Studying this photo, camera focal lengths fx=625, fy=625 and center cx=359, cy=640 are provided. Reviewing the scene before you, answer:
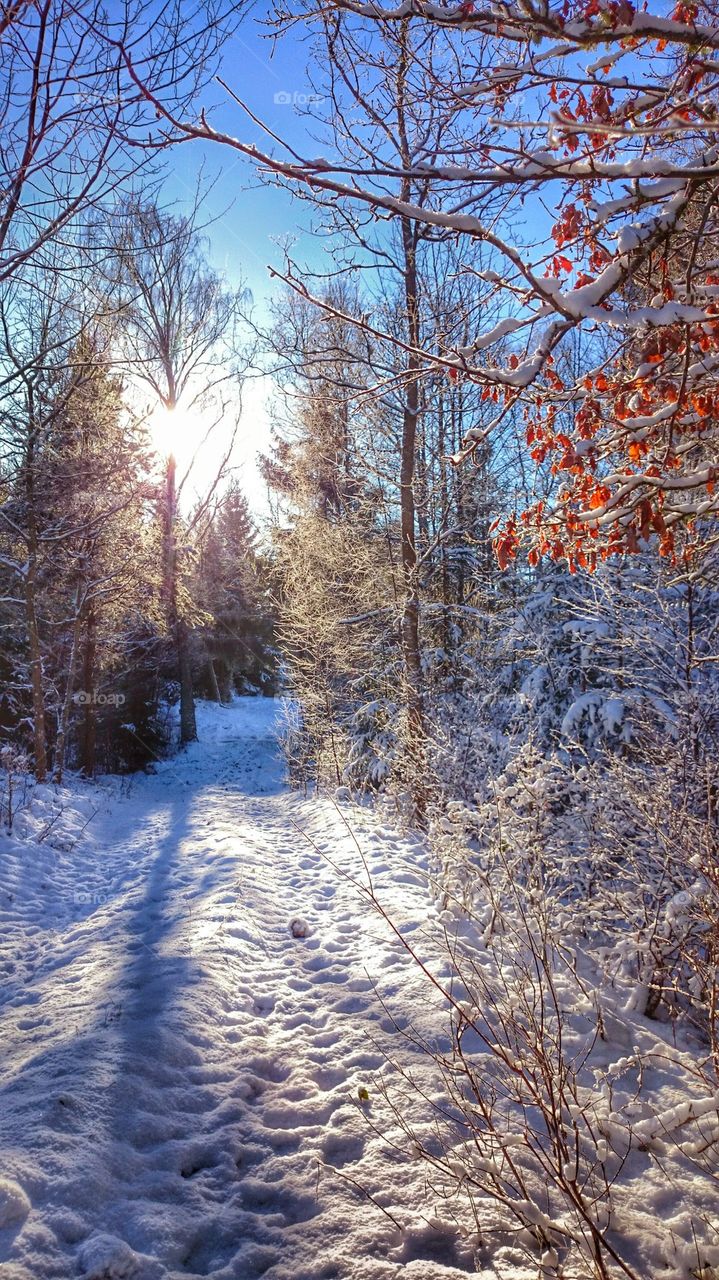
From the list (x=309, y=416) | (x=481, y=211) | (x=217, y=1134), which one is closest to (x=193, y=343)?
(x=309, y=416)

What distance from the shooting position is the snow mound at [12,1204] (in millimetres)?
2264

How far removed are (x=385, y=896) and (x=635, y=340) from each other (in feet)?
15.7

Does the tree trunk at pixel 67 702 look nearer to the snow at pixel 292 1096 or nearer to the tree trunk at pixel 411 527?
the snow at pixel 292 1096

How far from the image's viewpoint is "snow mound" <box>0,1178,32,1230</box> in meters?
2.26

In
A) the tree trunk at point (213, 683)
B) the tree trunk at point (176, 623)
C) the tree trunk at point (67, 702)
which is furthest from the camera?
the tree trunk at point (213, 683)

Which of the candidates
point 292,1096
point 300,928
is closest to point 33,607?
point 300,928

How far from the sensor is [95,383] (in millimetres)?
12812

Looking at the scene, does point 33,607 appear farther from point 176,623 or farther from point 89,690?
point 176,623

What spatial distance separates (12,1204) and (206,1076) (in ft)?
3.90

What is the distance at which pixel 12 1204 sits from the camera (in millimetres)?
2289

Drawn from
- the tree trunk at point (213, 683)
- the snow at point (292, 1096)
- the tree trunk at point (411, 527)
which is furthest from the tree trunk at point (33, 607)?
the tree trunk at point (213, 683)

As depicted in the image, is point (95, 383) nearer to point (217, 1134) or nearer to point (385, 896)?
point (385, 896)

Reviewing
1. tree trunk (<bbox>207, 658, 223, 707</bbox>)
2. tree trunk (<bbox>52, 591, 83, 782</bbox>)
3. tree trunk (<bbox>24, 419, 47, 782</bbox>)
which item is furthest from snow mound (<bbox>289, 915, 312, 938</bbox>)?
tree trunk (<bbox>207, 658, 223, 707</bbox>)

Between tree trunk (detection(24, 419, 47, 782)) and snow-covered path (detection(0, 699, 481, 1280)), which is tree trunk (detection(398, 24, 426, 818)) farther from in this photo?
tree trunk (detection(24, 419, 47, 782))
